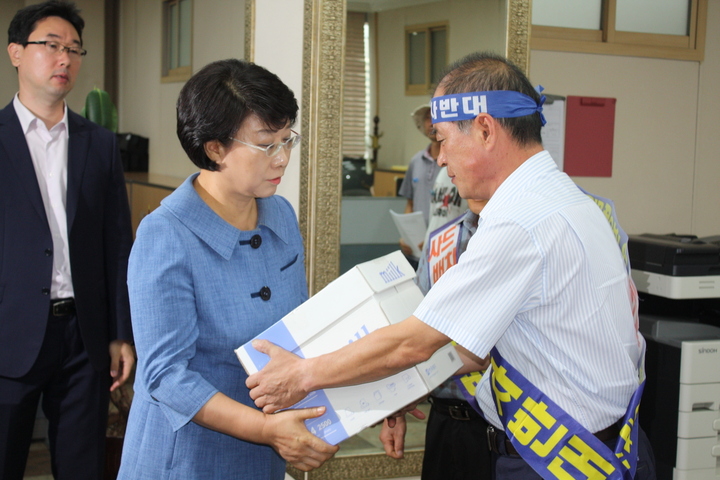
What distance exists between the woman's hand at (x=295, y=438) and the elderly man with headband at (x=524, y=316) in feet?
0.10

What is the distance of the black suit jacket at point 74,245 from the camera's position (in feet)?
6.68

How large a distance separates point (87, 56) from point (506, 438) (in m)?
3.49

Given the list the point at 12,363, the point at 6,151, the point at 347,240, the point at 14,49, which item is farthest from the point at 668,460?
the point at 14,49

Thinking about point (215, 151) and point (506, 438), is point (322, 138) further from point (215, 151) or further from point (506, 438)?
point (506, 438)

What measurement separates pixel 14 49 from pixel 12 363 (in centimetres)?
100

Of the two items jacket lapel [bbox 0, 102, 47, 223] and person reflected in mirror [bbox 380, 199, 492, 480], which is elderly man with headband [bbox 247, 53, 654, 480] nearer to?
person reflected in mirror [bbox 380, 199, 492, 480]

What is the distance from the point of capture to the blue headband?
1.44 m

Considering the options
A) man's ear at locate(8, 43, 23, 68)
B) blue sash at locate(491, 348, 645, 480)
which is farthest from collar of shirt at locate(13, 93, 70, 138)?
blue sash at locate(491, 348, 645, 480)

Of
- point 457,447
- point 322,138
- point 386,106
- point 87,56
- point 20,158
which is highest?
point 87,56

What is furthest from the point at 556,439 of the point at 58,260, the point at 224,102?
the point at 58,260

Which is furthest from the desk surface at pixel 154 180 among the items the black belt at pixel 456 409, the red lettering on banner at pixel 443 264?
the black belt at pixel 456 409

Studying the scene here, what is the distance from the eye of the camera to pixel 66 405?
2131 millimetres

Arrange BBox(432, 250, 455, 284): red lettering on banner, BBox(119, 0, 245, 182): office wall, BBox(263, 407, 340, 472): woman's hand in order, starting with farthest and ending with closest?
BBox(119, 0, 245, 182): office wall, BBox(432, 250, 455, 284): red lettering on banner, BBox(263, 407, 340, 472): woman's hand

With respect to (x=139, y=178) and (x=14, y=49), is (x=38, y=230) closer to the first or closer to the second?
(x=14, y=49)
